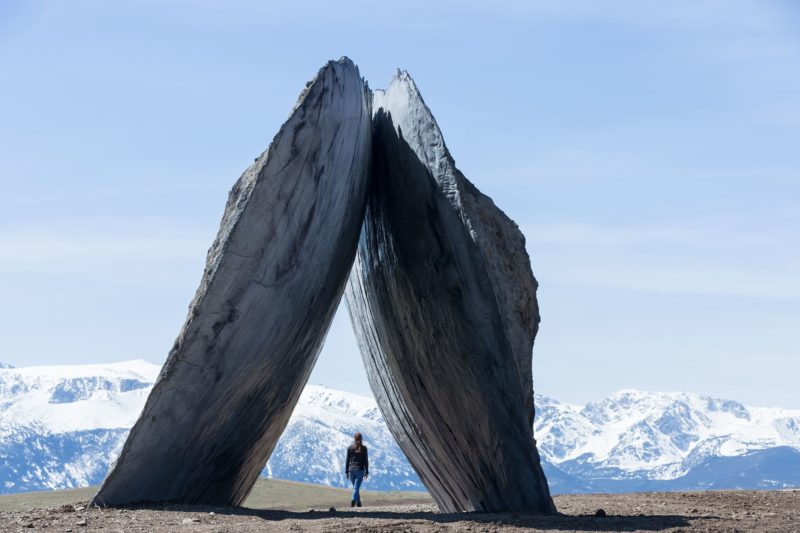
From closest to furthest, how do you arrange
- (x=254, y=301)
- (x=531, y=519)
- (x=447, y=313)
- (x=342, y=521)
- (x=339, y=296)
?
(x=342, y=521)
(x=531, y=519)
(x=254, y=301)
(x=447, y=313)
(x=339, y=296)

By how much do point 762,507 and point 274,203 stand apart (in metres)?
9.60

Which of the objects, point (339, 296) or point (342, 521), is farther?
point (339, 296)

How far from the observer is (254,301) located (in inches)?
→ 599

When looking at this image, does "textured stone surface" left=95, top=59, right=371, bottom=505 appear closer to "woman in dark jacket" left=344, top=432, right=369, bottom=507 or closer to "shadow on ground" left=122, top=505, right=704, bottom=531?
"shadow on ground" left=122, top=505, right=704, bottom=531

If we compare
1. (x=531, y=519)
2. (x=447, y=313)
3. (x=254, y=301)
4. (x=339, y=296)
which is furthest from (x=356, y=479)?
(x=531, y=519)

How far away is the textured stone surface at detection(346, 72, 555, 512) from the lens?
1570 centimetres

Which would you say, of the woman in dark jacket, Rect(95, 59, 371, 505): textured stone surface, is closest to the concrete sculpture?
Rect(95, 59, 371, 505): textured stone surface

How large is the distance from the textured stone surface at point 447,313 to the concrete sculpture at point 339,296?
3 centimetres

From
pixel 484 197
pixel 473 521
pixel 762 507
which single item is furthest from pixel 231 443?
pixel 762 507

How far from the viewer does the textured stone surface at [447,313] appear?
15695 mm

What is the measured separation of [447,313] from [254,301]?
2.77 m

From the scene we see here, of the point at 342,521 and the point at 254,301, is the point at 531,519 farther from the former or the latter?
the point at 254,301

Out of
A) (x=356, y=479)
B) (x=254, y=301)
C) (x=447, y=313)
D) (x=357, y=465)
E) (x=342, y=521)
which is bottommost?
(x=342, y=521)

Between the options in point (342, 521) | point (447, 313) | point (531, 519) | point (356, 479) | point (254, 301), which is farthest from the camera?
point (356, 479)
